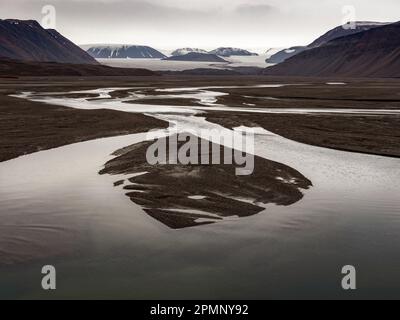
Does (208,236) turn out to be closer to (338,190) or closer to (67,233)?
(67,233)

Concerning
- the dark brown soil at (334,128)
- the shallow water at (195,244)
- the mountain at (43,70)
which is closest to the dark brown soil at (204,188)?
the shallow water at (195,244)

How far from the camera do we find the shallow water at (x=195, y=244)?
10023 mm

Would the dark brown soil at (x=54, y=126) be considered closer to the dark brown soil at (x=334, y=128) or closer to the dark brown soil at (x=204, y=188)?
the dark brown soil at (x=204, y=188)

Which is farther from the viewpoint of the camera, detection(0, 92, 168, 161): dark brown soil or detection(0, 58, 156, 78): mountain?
detection(0, 58, 156, 78): mountain

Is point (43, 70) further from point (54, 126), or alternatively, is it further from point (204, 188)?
point (204, 188)

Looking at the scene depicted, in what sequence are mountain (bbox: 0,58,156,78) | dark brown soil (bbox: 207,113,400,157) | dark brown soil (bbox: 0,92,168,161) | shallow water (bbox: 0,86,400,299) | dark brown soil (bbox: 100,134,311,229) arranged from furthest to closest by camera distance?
1. mountain (bbox: 0,58,156,78)
2. dark brown soil (bbox: 207,113,400,157)
3. dark brown soil (bbox: 0,92,168,161)
4. dark brown soil (bbox: 100,134,311,229)
5. shallow water (bbox: 0,86,400,299)

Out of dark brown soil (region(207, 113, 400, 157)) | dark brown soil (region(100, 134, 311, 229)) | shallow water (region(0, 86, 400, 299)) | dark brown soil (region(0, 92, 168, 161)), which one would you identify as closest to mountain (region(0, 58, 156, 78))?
dark brown soil (region(0, 92, 168, 161))

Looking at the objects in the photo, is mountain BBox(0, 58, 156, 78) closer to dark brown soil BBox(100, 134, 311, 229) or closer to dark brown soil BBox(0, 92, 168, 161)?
dark brown soil BBox(0, 92, 168, 161)

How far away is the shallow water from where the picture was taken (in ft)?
32.9

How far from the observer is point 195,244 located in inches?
484

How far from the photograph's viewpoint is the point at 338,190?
18.0 metres

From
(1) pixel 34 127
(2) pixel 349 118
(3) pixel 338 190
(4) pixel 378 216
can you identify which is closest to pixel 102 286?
(4) pixel 378 216
